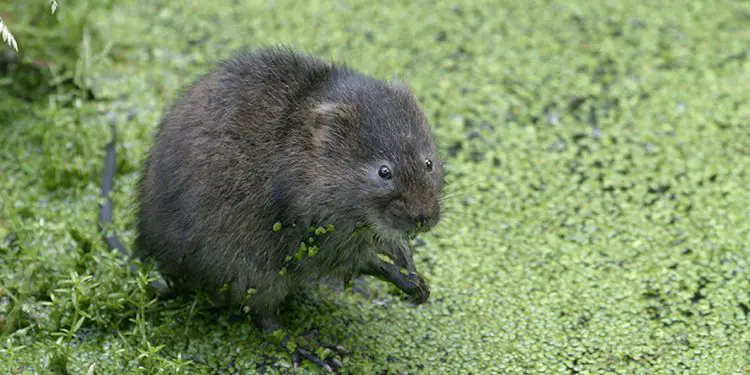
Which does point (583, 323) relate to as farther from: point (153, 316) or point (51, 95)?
point (51, 95)

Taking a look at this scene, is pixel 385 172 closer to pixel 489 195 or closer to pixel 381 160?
pixel 381 160

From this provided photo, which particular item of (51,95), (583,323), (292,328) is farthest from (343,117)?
(51,95)

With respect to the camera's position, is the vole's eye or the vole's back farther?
the vole's back

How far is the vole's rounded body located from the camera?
13.1 feet

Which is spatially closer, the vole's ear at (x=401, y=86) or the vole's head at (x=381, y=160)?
the vole's head at (x=381, y=160)

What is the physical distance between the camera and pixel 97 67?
6.22 m

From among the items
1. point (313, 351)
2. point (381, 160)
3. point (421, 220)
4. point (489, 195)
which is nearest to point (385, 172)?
point (381, 160)

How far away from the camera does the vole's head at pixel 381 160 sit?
12.9 feet

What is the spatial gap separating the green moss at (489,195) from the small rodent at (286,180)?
0.18 metres

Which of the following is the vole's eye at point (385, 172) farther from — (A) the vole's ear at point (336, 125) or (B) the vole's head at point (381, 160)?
(A) the vole's ear at point (336, 125)

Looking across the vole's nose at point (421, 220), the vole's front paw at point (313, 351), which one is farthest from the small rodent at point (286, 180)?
the vole's front paw at point (313, 351)

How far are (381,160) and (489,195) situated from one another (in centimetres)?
149

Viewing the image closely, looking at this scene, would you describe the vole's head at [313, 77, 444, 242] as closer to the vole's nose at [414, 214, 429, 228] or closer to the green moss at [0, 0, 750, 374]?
the vole's nose at [414, 214, 429, 228]

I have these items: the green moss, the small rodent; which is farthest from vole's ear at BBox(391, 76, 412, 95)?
the green moss
